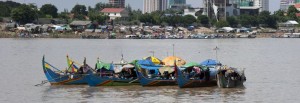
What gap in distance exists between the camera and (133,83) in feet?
99.8

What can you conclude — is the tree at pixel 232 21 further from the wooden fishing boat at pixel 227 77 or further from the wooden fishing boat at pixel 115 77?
the wooden fishing boat at pixel 115 77

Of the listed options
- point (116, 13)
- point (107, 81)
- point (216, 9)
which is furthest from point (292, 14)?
point (107, 81)

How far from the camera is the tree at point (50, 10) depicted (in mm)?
122438

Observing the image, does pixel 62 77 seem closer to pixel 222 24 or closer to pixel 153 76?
pixel 153 76

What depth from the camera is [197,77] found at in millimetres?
29922

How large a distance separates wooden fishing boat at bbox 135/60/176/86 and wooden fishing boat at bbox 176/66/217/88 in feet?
2.13

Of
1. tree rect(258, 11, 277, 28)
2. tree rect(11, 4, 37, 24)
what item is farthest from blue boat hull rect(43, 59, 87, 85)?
tree rect(258, 11, 277, 28)

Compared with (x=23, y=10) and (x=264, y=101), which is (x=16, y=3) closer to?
(x=23, y=10)

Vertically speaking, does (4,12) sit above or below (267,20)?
above

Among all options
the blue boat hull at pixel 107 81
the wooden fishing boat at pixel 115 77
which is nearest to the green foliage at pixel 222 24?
the wooden fishing boat at pixel 115 77

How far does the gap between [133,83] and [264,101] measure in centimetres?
620

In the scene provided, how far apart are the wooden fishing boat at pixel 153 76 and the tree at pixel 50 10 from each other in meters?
93.2

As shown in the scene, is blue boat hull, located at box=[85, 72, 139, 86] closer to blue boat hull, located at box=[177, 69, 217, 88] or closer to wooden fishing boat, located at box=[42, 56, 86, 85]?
wooden fishing boat, located at box=[42, 56, 86, 85]

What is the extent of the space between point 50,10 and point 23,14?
1484 centimetres
